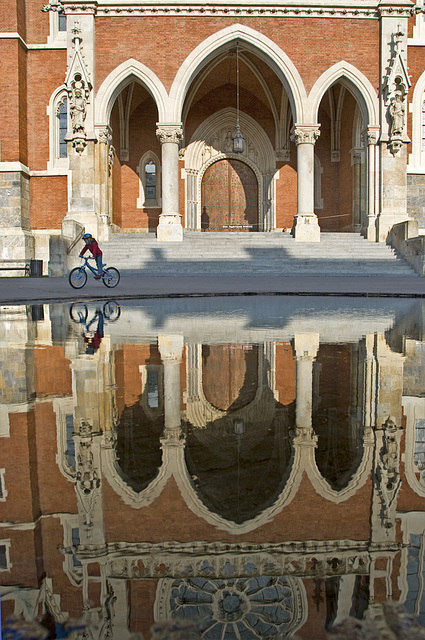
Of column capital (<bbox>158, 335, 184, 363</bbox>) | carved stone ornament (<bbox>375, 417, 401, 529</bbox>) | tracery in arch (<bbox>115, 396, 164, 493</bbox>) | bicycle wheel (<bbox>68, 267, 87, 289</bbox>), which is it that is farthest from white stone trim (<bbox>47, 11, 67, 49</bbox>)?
carved stone ornament (<bbox>375, 417, 401, 529</bbox>)

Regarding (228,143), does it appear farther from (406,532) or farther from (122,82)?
(406,532)

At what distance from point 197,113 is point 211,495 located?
26.9 metres

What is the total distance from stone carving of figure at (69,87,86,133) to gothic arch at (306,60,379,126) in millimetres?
7250

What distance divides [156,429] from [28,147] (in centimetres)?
2375

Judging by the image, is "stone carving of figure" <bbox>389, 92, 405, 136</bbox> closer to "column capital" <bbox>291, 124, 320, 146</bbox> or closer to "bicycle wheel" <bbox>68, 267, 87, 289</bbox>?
"column capital" <bbox>291, 124, 320, 146</bbox>

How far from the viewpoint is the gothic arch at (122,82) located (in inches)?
848

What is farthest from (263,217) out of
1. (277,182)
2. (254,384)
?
(254,384)

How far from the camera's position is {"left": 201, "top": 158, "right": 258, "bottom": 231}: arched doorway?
91.0 feet

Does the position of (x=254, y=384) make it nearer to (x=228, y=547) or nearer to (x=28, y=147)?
(x=228, y=547)

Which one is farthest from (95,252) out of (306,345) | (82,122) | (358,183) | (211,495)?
(358,183)

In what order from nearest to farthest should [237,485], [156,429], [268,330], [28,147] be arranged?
[237,485], [156,429], [268,330], [28,147]

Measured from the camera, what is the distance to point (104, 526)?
5.57ft

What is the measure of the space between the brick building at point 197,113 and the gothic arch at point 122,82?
0.04 m

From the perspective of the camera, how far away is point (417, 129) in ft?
81.8
